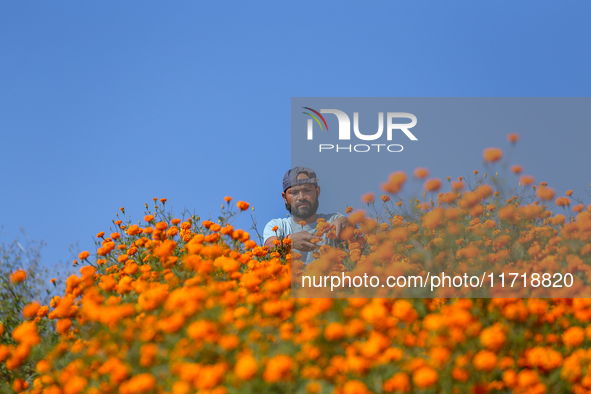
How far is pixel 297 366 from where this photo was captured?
1.39 meters

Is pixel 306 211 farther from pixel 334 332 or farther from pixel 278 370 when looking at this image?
pixel 278 370

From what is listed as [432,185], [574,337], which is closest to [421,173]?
[432,185]

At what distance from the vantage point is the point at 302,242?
363cm

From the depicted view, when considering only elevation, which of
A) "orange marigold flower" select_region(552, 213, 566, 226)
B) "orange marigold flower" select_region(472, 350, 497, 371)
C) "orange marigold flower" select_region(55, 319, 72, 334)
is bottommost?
"orange marigold flower" select_region(472, 350, 497, 371)

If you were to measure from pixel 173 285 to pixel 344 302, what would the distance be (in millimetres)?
835

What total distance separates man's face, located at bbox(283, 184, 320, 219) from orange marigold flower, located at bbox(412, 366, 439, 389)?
357 centimetres

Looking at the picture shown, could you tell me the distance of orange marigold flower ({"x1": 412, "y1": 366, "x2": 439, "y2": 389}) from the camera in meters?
1.21

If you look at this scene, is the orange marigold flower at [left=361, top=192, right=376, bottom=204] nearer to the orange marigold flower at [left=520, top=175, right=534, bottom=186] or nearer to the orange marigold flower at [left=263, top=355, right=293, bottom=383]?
the orange marigold flower at [left=520, top=175, right=534, bottom=186]

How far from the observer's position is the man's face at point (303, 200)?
477cm

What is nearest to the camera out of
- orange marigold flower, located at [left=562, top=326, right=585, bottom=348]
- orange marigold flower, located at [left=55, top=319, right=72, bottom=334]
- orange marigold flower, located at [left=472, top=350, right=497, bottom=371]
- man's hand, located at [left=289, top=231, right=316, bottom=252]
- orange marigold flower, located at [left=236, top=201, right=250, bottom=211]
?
orange marigold flower, located at [left=472, top=350, right=497, bottom=371]

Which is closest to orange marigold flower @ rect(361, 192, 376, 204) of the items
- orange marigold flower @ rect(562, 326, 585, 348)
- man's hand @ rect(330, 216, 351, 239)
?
man's hand @ rect(330, 216, 351, 239)

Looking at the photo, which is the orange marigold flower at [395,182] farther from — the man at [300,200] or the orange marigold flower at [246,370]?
the orange marigold flower at [246,370]

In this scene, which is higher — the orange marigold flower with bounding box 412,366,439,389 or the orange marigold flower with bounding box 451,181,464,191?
the orange marigold flower with bounding box 451,181,464,191

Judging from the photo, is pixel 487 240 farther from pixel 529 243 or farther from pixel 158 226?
pixel 158 226
